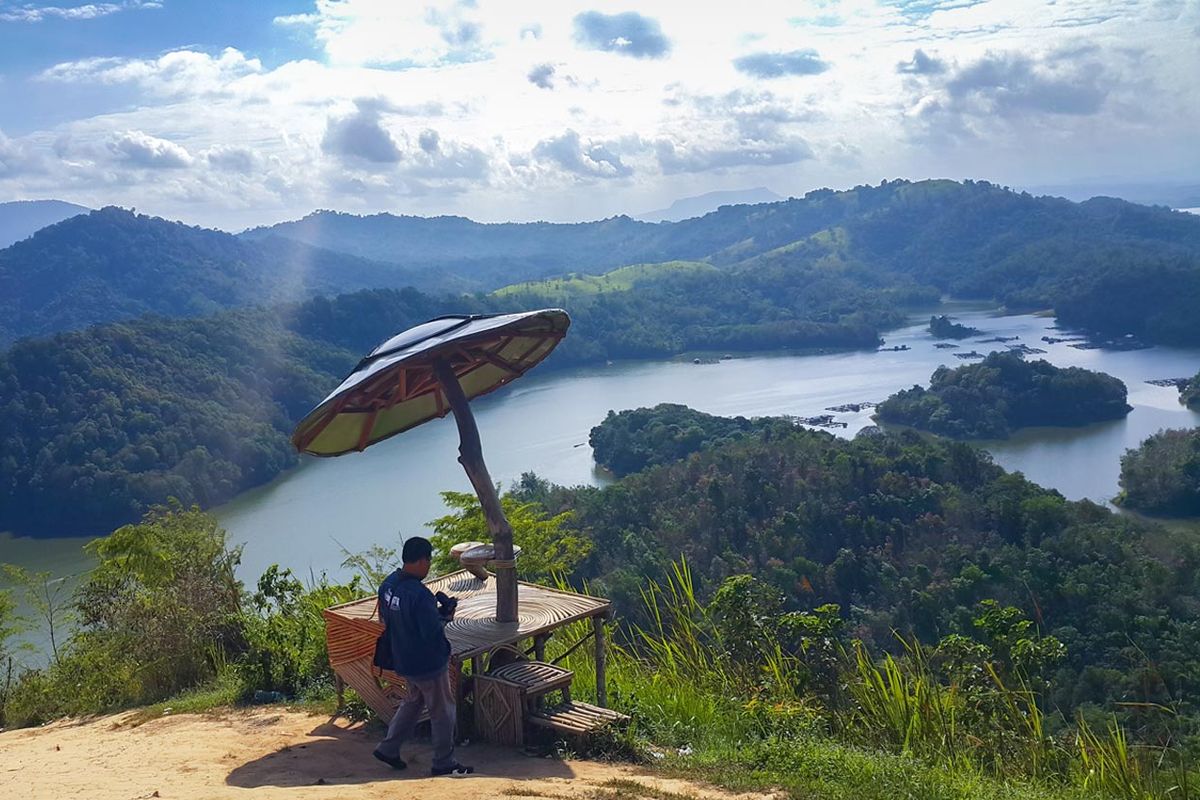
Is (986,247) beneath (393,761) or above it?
above

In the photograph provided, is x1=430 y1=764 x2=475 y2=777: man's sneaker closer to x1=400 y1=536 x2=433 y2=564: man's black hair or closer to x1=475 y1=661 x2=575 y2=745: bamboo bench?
x1=475 y1=661 x2=575 y2=745: bamboo bench

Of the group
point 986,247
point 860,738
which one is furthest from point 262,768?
point 986,247

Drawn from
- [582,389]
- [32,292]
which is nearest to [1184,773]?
[582,389]

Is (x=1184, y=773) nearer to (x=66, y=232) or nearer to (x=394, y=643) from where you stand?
(x=394, y=643)

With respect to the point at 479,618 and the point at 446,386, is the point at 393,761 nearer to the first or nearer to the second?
the point at 479,618

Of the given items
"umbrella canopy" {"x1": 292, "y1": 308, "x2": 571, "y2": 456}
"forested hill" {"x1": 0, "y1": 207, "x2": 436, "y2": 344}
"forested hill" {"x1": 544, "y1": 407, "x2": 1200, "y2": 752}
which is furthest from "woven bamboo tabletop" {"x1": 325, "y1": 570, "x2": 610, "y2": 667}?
"forested hill" {"x1": 0, "y1": 207, "x2": 436, "y2": 344}

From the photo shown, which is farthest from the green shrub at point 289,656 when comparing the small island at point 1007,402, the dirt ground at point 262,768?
the small island at point 1007,402

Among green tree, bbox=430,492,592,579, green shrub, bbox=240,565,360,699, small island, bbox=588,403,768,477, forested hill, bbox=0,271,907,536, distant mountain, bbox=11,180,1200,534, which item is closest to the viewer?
green shrub, bbox=240,565,360,699
